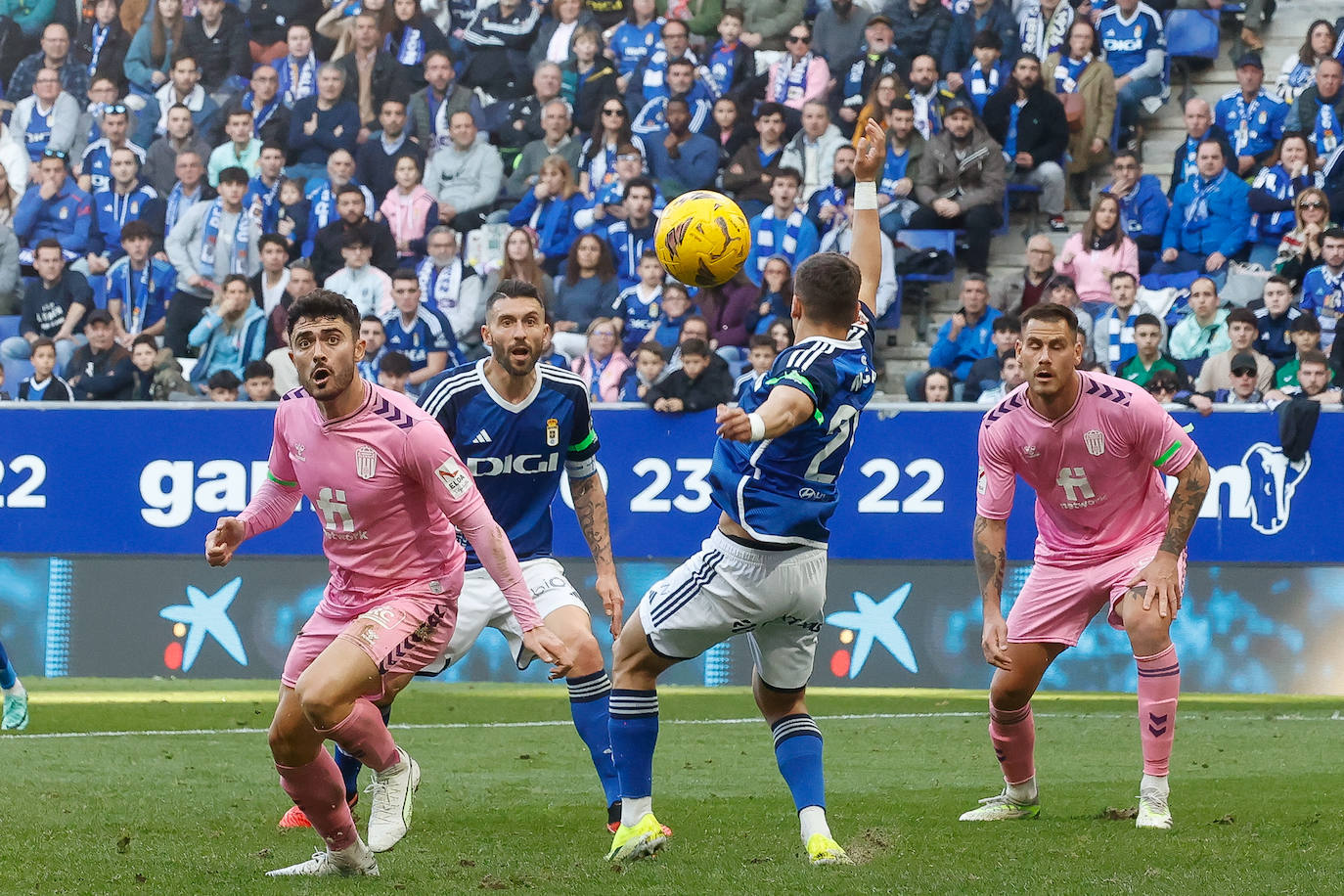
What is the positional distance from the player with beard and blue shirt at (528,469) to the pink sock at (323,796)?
4.46 ft

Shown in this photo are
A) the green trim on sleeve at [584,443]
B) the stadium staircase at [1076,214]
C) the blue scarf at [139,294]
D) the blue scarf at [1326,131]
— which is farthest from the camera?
the blue scarf at [139,294]

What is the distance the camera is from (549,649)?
543cm

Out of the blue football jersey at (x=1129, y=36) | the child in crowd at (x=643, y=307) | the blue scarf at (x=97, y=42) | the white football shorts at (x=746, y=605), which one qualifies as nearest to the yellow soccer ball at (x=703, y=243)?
the white football shorts at (x=746, y=605)

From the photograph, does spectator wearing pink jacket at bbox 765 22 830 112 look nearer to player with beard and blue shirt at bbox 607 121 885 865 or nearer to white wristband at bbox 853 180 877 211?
white wristband at bbox 853 180 877 211

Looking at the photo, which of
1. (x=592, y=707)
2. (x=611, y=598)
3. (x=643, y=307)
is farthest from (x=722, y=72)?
(x=592, y=707)

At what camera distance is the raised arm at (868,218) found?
261 inches

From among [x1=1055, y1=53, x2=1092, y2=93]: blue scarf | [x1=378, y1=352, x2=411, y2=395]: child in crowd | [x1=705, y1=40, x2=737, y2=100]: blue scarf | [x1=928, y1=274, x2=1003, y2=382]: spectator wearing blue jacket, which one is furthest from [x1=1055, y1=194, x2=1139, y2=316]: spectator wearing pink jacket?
[x1=378, y1=352, x2=411, y2=395]: child in crowd

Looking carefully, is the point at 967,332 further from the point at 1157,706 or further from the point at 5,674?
the point at 5,674

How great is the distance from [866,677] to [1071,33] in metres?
7.19

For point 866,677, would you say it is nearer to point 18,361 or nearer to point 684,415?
point 684,415

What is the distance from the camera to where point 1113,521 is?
291 inches

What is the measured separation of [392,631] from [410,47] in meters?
13.7

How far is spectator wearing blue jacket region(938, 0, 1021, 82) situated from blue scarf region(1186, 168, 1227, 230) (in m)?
2.36

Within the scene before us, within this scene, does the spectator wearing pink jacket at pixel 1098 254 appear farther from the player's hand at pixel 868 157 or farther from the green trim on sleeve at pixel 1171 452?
the player's hand at pixel 868 157
